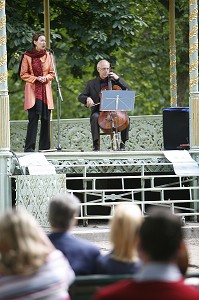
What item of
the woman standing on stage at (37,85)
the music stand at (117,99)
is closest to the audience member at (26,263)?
the music stand at (117,99)

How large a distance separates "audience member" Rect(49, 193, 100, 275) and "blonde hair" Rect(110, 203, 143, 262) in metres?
0.49

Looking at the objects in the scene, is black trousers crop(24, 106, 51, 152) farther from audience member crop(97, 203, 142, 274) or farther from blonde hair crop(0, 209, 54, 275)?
blonde hair crop(0, 209, 54, 275)

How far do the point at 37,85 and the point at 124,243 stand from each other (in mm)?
10988

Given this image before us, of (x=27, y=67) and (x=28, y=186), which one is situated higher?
(x=27, y=67)

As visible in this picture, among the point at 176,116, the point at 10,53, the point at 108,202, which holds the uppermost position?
the point at 10,53

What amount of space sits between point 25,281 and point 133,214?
2.39ft

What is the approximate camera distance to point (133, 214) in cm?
562

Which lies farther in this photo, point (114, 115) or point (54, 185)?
Result: point (114, 115)

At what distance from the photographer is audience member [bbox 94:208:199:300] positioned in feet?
14.7

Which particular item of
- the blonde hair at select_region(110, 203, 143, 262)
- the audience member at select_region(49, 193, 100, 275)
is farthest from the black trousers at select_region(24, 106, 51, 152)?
the blonde hair at select_region(110, 203, 143, 262)

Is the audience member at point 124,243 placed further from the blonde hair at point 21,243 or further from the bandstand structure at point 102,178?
the bandstand structure at point 102,178

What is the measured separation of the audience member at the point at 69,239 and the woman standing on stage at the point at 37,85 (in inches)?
381

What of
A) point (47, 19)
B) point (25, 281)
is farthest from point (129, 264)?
point (47, 19)

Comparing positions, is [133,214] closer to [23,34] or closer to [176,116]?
A: [176,116]
